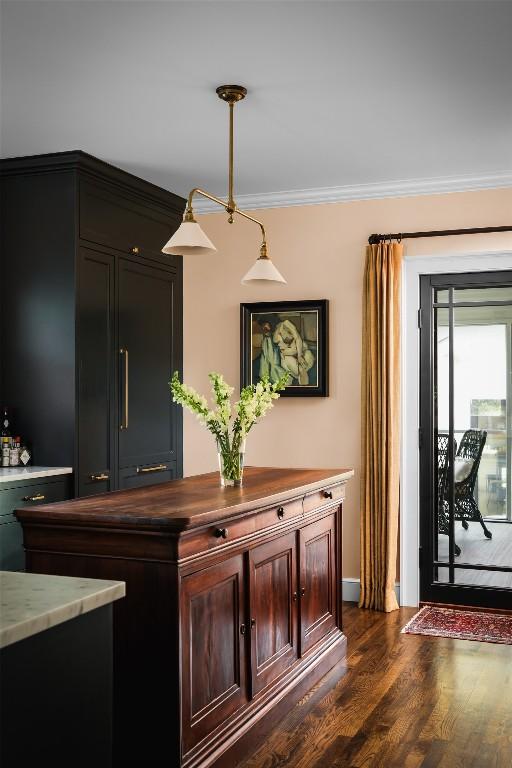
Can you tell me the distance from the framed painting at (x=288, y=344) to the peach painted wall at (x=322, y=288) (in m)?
0.08

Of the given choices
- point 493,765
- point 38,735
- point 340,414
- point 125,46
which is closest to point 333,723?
point 493,765

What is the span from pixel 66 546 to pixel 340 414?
308 cm

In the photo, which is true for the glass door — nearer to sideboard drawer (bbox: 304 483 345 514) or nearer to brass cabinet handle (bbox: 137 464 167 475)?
sideboard drawer (bbox: 304 483 345 514)

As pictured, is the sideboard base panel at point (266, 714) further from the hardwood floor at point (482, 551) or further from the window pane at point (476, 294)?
the window pane at point (476, 294)

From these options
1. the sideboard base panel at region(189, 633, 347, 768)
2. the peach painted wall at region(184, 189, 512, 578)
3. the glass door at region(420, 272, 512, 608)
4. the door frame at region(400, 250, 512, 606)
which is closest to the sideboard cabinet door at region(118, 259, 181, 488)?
the peach painted wall at region(184, 189, 512, 578)

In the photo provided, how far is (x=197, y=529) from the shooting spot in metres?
2.77

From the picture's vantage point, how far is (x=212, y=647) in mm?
2908

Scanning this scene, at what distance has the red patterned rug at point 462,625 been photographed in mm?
4689

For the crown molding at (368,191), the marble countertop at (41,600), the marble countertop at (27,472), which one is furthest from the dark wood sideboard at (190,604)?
the crown molding at (368,191)

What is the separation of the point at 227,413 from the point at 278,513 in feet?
1.57

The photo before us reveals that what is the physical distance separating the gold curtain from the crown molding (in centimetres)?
39

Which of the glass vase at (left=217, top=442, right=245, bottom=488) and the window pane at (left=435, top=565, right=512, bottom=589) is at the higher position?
the glass vase at (left=217, top=442, right=245, bottom=488)

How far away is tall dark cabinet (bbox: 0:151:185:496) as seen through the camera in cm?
483

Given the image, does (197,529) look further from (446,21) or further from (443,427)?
(443,427)
